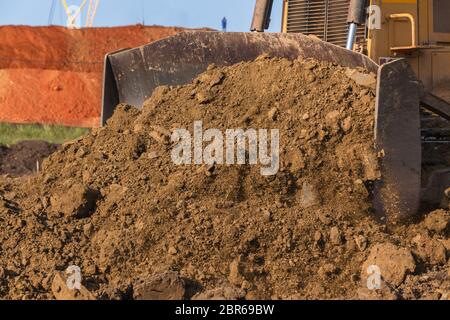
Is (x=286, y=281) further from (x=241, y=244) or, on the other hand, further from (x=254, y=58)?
(x=254, y=58)

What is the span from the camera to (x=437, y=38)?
884cm

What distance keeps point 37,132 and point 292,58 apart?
1155 centimetres

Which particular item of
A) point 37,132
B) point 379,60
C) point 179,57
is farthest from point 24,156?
point 379,60

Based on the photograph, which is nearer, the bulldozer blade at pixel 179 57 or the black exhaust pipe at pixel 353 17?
the bulldozer blade at pixel 179 57

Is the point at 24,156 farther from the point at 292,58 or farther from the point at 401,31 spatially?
the point at 292,58

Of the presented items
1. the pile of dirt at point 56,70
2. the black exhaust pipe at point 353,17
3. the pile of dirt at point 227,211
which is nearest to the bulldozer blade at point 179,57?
the pile of dirt at point 227,211

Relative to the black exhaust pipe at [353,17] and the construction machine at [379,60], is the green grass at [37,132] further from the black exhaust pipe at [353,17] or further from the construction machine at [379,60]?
the black exhaust pipe at [353,17]

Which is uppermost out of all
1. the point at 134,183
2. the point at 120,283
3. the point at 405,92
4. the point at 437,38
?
the point at 437,38

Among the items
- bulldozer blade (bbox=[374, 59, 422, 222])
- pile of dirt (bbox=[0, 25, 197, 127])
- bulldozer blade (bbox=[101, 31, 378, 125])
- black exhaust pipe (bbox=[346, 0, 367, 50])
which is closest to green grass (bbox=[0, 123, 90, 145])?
pile of dirt (bbox=[0, 25, 197, 127])

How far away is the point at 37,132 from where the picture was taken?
18625mm

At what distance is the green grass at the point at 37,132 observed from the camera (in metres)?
17.9

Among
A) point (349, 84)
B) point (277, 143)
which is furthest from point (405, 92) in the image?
point (277, 143)

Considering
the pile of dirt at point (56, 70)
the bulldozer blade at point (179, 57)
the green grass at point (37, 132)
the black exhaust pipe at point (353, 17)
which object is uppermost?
the pile of dirt at point (56, 70)

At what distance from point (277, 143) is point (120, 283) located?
164 cm
